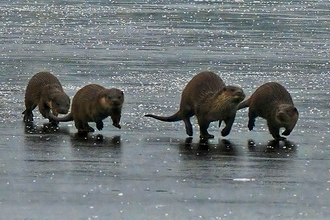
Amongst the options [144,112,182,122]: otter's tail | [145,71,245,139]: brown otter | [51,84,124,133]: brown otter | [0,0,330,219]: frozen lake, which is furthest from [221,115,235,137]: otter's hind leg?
[51,84,124,133]: brown otter

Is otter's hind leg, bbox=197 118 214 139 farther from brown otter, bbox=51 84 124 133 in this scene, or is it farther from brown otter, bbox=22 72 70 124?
brown otter, bbox=22 72 70 124

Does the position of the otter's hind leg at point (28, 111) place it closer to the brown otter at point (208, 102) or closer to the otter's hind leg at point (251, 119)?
the brown otter at point (208, 102)

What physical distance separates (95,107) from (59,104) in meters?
0.88

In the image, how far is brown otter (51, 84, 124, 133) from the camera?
12805mm

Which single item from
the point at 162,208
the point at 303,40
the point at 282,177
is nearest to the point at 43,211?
the point at 162,208

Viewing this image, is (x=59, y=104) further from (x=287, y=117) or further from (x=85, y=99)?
(x=287, y=117)

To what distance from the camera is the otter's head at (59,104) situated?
1370 centimetres

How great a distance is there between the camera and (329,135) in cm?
1307

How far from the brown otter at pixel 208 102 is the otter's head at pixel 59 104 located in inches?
49.0

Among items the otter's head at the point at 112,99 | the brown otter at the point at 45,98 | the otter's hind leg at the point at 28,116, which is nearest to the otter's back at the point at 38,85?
the brown otter at the point at 45,98

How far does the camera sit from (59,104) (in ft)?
45.0

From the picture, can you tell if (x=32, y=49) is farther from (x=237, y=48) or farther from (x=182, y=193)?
(x=182, y=193)

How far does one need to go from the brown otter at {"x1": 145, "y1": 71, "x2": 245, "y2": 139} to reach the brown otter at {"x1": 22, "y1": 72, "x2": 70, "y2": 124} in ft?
4.29

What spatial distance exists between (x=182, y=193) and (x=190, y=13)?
25.3 meters
